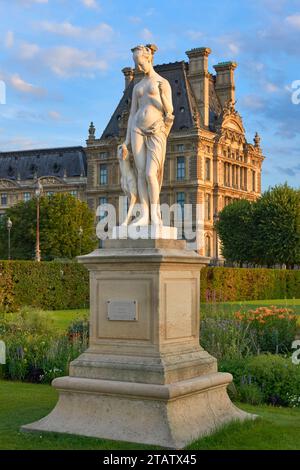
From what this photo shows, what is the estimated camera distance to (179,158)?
8081cm

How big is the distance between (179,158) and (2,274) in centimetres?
5353

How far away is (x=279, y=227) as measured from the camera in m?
56.8

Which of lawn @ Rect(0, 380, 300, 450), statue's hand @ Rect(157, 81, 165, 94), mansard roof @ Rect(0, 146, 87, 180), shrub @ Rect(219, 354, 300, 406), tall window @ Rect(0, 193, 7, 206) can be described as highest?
mansard roof @ Rect(0, 146, 87, 180)

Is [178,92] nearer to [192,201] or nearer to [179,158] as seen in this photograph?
[179,158]

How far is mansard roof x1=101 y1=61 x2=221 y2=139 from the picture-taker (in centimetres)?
8062

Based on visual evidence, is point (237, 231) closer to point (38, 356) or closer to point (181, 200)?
point (181, 200)

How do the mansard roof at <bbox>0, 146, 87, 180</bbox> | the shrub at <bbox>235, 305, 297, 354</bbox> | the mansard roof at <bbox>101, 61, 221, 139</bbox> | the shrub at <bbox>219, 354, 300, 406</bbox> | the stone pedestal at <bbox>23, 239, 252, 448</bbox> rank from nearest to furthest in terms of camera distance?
the stone pedestal at <bbox>23, 239, 252, 448</bbox>
the shrub at <bbox>219, 354, 300, 406</bbox>
the shrub at <bbox>235, 305, 297, 354</bbox>
the mansard roof at <bbox>101, 61, 221, 139</bbox>
the mansard roof at <bbox>0, 146, 87, 180</bbox>

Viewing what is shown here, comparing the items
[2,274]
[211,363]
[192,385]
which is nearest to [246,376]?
[211,363]

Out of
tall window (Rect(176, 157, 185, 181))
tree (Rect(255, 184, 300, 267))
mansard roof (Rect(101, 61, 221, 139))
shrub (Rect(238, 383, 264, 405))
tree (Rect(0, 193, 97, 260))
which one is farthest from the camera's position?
tall window (Rect(176, 157, 185, 181))

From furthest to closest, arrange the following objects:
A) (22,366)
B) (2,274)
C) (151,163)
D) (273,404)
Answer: (2,274)
(22,366)
(273,404)
(151,163)

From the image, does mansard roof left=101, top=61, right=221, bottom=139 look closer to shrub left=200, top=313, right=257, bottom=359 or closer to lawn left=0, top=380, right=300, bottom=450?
shrub left=200, top=313, right=257, bottom=359

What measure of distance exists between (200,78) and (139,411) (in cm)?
7721

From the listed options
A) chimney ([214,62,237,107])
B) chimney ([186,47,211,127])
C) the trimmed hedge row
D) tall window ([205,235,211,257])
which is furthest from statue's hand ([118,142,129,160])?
chimney ([214,62,237,107])

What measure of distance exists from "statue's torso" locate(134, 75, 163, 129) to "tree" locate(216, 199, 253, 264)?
50801 mm
